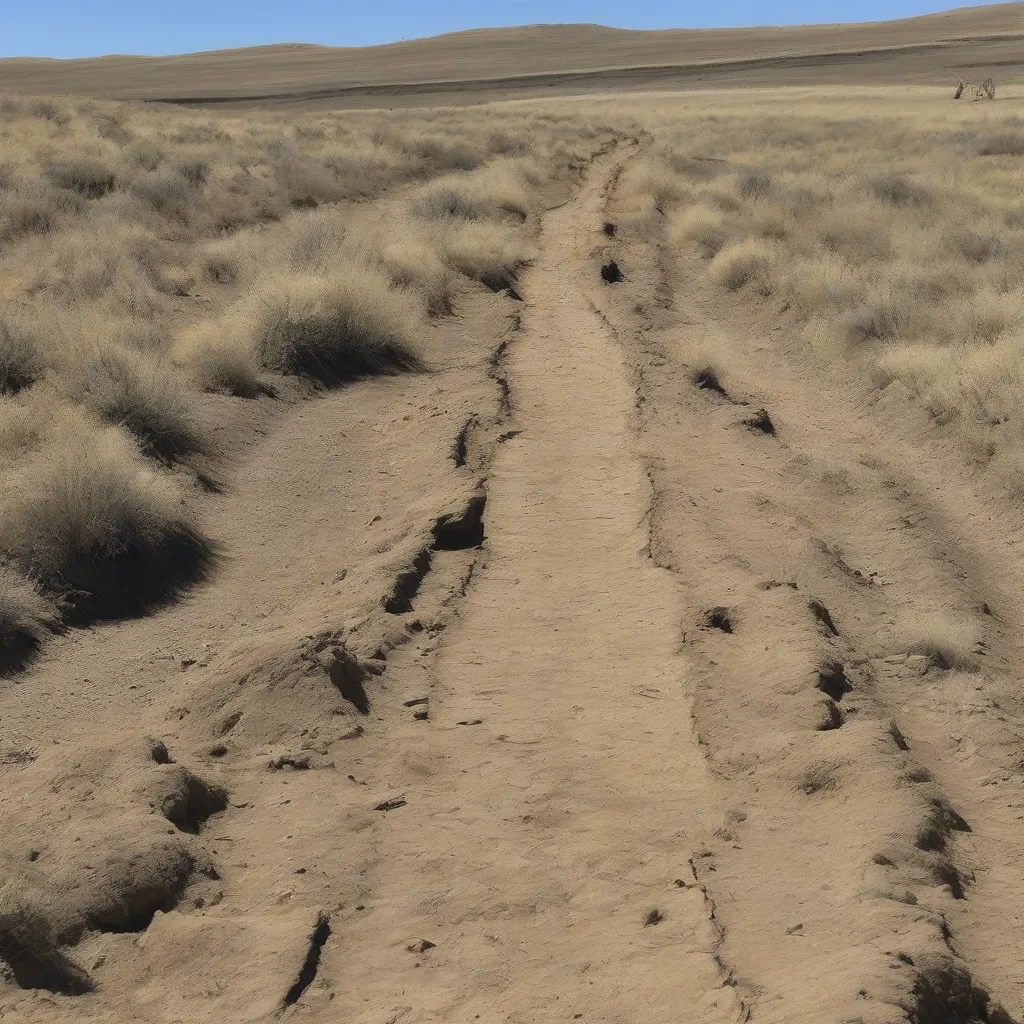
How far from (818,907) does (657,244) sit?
16740 mm

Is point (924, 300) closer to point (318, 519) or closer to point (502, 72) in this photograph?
point (318, 519)

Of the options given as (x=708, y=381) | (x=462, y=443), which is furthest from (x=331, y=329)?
(x=708, y=381)

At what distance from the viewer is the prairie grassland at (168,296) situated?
7.50 metres

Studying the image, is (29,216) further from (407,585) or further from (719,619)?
(719,619)

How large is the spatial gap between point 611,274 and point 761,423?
674cm

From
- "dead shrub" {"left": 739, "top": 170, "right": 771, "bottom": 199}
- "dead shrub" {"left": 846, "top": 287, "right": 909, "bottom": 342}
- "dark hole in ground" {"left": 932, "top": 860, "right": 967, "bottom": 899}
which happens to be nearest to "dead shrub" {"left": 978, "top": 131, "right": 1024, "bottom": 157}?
"dead shrub" {"left": 739, "top": 170, "right": 771, "bottom": 199}

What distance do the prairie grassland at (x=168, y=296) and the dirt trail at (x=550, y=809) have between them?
2305 mm

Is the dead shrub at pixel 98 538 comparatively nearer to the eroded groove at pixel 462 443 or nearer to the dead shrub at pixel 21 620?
the dead shrub at pixel 21 620

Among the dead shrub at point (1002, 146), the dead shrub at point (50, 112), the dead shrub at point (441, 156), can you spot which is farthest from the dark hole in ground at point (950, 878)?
the dead shrub at point (50, 112)

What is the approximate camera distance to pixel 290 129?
3494 centimetres

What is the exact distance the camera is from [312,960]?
164 inches

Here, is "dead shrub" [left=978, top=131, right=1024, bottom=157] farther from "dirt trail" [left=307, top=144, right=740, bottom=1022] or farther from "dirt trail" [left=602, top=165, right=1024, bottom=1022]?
"dirt trail" [left=307, top=144, right=740, bottom=1022]

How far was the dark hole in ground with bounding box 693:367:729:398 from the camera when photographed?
1198 cm

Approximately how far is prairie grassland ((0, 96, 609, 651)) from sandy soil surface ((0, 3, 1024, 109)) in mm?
49918
